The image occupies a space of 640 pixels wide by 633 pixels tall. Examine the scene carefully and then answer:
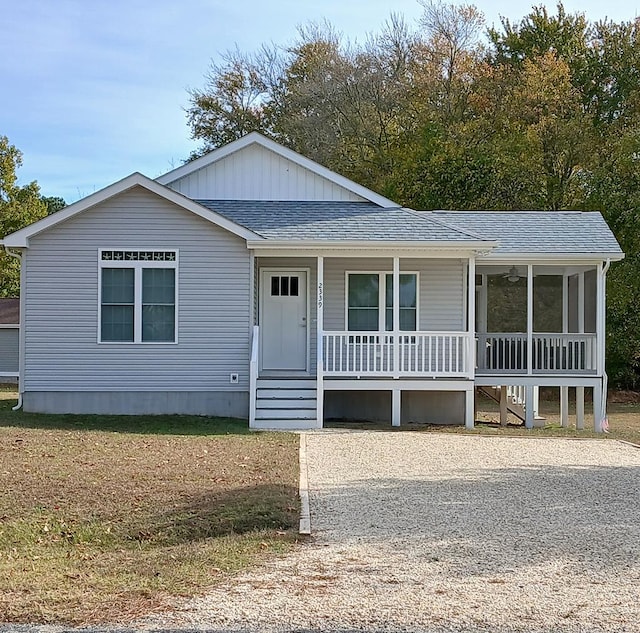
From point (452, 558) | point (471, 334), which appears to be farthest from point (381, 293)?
point (452, 558)

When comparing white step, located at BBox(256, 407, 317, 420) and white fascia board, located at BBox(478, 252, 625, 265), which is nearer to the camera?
white step, located at BBox(256, 407, 317, 420)

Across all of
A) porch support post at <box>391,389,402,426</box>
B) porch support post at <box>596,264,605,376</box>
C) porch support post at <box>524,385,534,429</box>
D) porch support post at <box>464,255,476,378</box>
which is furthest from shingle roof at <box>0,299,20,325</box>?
porch support post at <box>596,264,605,376</box>

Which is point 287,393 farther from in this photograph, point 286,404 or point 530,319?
point 530,319

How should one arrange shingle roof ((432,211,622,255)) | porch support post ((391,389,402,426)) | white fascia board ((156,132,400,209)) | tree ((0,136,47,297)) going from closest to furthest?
porch support post ((391,389,402,426)), shingle roof ((432,211,622,255)), white fascia board ((156,132,400,209)), tree ((0,136,47,297))

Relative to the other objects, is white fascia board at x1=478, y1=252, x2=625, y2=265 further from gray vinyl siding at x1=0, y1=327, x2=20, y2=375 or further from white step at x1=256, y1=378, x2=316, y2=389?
gray vinyl siding at x1=0, y1=327, x2=20, y2=375

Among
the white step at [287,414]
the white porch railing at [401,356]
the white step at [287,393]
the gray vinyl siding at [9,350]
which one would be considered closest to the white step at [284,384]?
the white step at [287,393]

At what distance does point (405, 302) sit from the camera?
714 inches

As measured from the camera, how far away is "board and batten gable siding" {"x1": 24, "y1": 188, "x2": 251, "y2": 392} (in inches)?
657

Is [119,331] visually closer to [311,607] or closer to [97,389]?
[97,389]

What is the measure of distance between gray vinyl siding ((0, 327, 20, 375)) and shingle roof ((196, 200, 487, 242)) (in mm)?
16788

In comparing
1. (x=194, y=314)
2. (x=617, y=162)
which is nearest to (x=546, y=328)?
(x=617, y=162)

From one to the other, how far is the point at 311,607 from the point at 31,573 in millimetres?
2162

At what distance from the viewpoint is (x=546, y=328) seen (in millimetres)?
28938

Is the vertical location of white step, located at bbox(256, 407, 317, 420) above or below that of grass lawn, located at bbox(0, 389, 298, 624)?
above
